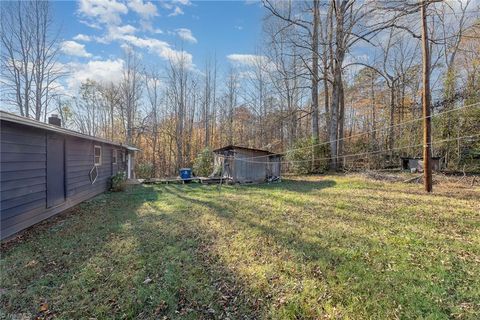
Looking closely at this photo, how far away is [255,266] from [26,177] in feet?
17.7

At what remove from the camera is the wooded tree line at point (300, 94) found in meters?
14.6

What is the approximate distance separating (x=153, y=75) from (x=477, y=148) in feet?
82.2

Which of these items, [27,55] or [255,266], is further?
[27,55]

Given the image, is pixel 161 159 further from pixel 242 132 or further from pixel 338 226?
pixel 338 226

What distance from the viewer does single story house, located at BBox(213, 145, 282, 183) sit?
43.5 ft

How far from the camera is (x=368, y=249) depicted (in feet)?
12.3

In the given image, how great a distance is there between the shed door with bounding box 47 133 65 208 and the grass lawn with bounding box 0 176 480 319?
2.54 ft

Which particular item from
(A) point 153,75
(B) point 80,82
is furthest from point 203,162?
(B) point 80,82

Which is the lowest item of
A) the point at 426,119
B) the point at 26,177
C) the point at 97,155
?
the point at 26,177

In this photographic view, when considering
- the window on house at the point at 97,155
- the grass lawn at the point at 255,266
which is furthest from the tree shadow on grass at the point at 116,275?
the window on house at the point at 97,155

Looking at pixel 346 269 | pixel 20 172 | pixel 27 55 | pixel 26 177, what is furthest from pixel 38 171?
pixel 27 55

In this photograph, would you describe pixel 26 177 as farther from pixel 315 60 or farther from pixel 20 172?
pixel 315 60

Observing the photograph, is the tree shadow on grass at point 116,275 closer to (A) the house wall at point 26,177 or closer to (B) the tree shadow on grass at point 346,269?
(A) the house wall at point 26,177

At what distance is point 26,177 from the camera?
535 cm
